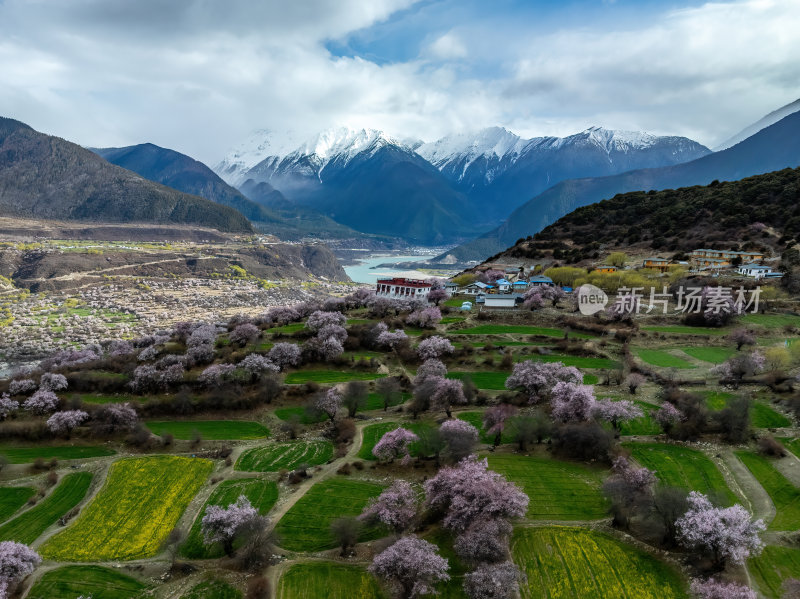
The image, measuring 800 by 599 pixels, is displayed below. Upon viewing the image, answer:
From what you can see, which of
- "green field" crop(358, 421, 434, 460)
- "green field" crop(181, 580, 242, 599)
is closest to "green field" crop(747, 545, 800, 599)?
"green field" crop(358, 421, 434, 460)

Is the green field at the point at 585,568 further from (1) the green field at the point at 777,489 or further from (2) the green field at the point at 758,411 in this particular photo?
(2) the green field at the point at 758,411

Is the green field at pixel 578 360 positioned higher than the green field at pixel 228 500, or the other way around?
the green field at pixel 578 360

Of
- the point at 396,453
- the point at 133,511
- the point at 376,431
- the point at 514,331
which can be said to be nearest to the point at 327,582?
the point at 396,453

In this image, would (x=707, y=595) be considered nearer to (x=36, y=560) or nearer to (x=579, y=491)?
(x=579, y=491)

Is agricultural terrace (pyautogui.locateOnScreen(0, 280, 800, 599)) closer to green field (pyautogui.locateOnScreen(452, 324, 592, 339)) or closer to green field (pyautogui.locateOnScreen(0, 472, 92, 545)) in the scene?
green field (pyautogui.locateOnScreen(0, 472, 92, 545))

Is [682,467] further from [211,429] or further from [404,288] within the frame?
[404,288]

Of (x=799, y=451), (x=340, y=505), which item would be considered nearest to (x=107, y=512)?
(x=340, y=505)

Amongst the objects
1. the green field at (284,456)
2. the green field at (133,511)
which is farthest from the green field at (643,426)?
the green field at (133,511)
